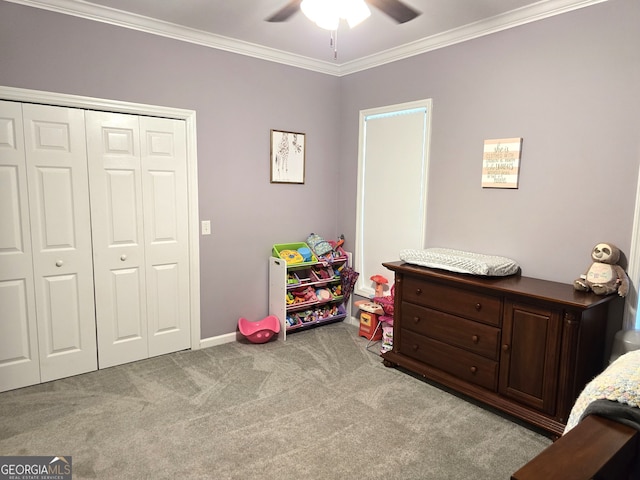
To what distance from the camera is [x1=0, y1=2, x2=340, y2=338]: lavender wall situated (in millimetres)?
2723

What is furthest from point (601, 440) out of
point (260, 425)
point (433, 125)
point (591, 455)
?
point (433, 125)

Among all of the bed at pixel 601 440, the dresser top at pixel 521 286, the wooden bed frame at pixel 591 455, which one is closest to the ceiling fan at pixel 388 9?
the dresser top at pixel 521 286

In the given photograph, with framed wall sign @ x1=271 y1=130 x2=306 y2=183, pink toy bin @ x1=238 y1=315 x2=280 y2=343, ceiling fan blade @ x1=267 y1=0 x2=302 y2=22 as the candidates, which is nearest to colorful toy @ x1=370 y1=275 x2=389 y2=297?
pink toy bin @ x1=238 y1=315 x2=280 y2=343

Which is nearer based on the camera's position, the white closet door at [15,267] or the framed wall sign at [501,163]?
the white closet door at [15,267]

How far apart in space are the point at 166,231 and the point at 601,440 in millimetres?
3033

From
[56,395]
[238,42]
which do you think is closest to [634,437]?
[56,395]

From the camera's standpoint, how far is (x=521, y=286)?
2.54m

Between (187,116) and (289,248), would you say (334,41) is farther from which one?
(289,248)

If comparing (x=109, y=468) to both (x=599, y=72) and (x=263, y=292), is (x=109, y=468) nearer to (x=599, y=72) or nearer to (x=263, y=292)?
(x=263, y=292)

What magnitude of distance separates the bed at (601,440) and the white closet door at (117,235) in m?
2.94

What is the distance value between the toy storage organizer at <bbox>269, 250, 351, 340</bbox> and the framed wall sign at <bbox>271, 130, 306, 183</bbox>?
0.77 meters

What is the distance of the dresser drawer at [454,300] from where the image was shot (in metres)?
2.58

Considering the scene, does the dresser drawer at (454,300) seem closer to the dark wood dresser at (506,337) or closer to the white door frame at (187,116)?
the dark wood dresser at (506,337)

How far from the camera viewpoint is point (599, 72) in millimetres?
2469
